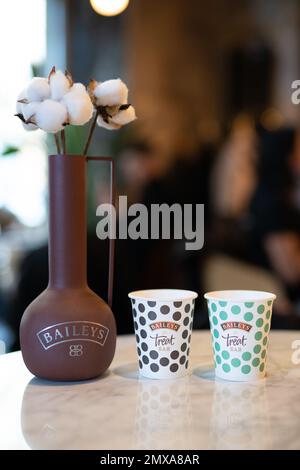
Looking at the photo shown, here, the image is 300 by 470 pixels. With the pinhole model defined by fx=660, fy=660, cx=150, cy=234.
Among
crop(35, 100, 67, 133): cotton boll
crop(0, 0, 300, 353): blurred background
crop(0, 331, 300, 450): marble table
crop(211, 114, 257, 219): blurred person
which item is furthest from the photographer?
crop(211, 114, 257, 219): blurred person

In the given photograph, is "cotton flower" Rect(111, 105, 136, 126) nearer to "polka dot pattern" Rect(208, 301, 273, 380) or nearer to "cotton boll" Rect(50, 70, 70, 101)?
"cotton boll" Rect(50, 70, 70, 101)

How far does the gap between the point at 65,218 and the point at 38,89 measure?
0.68 feet

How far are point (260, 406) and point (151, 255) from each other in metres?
2.87

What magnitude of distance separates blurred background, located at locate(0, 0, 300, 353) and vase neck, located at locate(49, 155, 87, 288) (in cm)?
83

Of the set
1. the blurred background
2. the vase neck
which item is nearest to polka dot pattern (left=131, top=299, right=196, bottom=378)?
the vase neck

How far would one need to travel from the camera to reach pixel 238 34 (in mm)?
5688

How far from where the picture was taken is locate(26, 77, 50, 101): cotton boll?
1015mm

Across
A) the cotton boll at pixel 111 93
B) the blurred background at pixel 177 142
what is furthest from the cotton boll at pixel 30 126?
the blurred background at pixel 177 142

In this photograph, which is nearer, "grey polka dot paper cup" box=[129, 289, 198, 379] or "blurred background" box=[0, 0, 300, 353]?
"grey polka dot paper cup" box=[129, 289, 198, 379]

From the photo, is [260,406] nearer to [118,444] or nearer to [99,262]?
[118,444]

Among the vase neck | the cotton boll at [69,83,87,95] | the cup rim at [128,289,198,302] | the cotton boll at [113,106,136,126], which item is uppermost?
the cotton boll at [69,83,87,95]

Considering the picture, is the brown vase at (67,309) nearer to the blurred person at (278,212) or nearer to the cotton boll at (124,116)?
the cotton boll at (124,116)

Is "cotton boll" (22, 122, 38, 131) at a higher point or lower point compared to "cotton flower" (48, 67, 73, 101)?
lower

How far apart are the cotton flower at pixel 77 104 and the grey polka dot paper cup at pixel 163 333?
30 cm
